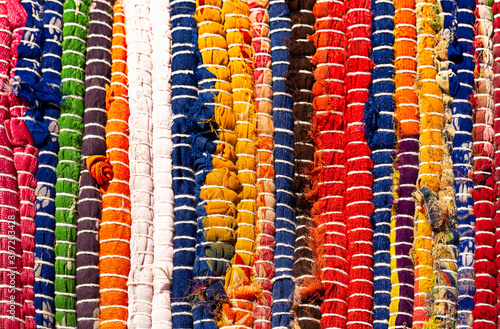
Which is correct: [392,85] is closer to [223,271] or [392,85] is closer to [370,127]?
[370,127]

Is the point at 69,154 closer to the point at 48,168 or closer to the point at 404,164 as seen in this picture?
the point at 48,168

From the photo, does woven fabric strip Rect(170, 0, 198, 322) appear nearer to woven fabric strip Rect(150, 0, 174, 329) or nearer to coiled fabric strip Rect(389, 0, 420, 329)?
woven fabric strip Rect(150, 0, 174, 329)

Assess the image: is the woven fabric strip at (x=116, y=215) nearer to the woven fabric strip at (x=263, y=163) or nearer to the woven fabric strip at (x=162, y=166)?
the woven fabric strip at (x=162, y=166)

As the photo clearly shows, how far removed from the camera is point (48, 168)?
900mm

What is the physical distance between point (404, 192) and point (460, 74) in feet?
0.73

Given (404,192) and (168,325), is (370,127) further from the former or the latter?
(168,325)

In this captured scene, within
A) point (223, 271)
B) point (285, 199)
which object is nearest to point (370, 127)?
point (285, 199)

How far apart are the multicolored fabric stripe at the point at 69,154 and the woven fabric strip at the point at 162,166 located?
A: 0.12m

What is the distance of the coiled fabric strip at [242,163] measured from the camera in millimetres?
889

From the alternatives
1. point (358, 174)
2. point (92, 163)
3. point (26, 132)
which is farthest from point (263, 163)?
point (26, 132)

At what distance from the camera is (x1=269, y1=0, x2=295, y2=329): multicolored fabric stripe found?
900 millimetres

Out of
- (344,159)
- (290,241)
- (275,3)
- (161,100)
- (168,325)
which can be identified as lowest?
(168,325)

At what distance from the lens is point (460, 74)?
3.17 feet

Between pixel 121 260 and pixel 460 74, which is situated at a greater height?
pixel 460 74
